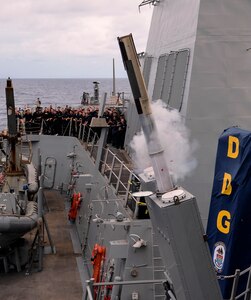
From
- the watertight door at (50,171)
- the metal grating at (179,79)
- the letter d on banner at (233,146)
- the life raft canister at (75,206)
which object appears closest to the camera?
the letter d on banner at (233,146)

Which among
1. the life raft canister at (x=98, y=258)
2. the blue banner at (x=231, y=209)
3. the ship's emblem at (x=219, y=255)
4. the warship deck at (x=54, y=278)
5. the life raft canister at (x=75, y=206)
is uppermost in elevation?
the blue banner at (x=231, y=209)

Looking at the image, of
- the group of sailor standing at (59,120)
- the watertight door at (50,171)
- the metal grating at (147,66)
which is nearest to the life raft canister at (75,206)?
the metal grating at (147,66)

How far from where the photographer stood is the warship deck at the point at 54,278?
9109 mm

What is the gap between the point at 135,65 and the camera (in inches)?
144

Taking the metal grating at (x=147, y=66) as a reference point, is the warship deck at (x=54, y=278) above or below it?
below

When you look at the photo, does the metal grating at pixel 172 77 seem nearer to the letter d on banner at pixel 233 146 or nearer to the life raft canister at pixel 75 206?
the letter d on banner at pixel 233 146

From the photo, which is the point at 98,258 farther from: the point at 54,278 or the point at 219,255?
the point at 219,255

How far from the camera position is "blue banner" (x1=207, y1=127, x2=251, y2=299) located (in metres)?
4.24

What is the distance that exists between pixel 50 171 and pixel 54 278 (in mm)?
8025

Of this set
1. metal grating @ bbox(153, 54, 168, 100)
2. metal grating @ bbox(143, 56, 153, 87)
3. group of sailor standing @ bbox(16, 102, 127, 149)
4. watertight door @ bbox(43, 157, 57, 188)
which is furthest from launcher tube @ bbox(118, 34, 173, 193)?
watertight door @ bbox(43, 157, 57, 188)

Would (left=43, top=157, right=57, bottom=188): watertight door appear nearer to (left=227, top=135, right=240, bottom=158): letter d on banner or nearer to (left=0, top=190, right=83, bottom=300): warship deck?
(left=0, top=190, right=83, bottom=300): warship deck

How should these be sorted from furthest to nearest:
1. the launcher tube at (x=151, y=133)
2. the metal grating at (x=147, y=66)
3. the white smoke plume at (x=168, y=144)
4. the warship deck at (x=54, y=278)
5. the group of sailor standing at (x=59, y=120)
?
the group of sailor standing at (x=59, y=120)
the metal grating at (x=147, y=66)
the warship deck at (x=54, y=278)
the white smoke plume at (x=168, y=144)
the launcher tube at (x=151, y=133)

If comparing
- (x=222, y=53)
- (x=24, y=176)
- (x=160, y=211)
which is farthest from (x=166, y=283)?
(x=24, y=176)

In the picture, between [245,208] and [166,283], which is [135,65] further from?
[166,283]
